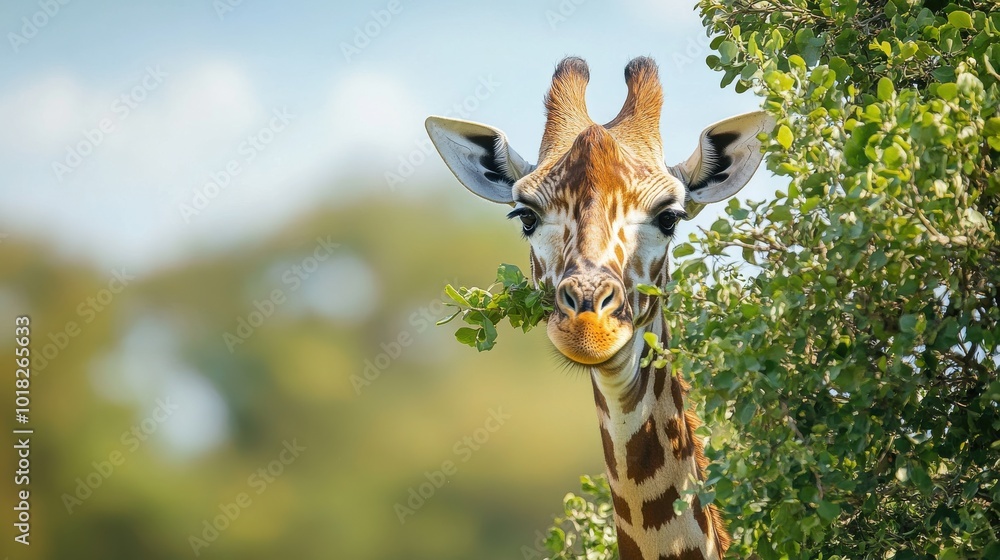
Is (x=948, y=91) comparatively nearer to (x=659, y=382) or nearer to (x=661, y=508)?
(x=659, y=382)

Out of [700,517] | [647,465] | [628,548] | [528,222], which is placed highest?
[528,222]

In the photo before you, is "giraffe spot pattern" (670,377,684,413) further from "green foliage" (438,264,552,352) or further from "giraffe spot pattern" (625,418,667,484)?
"green foliage" (438,264,552,352)

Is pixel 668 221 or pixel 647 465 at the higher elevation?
pixel 668 221

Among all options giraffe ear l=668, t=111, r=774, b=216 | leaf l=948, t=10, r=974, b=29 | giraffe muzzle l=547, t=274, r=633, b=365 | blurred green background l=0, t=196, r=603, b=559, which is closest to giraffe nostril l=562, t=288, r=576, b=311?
giraffe muzzle l=547, t=274, r=633, b=365

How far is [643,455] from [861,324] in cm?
137

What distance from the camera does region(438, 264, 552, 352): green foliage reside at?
15.8 ft

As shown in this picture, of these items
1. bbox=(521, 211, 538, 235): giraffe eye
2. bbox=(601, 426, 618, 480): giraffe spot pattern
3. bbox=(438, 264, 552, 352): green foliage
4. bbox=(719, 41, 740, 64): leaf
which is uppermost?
bbox=(719, 41, 740, 64): leaf

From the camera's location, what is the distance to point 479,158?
565 centimetres

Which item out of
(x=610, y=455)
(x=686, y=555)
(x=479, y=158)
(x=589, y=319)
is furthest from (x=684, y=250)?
(x=479, y=158)

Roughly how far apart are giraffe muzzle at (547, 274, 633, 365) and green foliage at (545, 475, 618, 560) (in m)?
2.33

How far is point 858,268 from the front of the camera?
3543mm

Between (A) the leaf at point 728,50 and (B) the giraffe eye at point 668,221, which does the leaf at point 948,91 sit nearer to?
(A) the leaf at point 728,50

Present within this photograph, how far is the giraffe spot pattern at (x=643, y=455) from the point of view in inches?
182

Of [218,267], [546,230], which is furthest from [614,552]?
[218,267]
